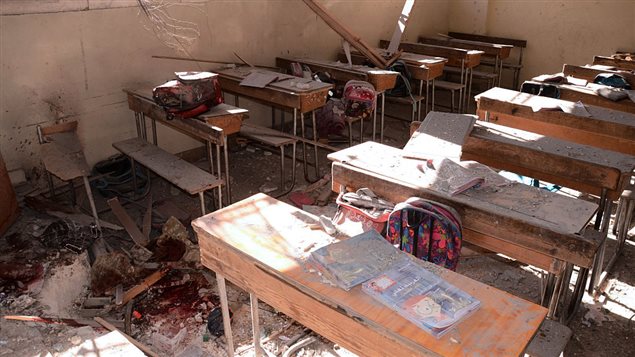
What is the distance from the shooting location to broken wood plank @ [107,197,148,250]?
163 inches

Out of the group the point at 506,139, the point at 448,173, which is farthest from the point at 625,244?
the point at 448,173

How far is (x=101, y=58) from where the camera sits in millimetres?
4945

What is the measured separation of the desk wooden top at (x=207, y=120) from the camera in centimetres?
420

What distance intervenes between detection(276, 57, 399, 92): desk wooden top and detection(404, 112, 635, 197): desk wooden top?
196 cm

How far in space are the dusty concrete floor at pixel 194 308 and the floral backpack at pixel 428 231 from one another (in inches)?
37.1

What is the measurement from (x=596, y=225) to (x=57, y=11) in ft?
15.1

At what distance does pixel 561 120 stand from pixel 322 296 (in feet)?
10.5

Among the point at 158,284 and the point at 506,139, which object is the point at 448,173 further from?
the point at 158,284

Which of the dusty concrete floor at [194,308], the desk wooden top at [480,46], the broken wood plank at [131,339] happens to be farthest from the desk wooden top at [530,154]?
the desk wooden top at [480,46]

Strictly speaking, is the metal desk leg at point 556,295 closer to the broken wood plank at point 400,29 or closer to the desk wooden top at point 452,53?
the broken wood plank at point 400,29

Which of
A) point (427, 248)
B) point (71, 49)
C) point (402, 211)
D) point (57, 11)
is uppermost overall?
point (57, 11)

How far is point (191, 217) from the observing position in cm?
465

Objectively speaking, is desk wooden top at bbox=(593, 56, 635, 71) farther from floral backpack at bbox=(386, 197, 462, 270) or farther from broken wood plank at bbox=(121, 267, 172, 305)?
broken wood plank at bbox=(121, 267, 172, 305)

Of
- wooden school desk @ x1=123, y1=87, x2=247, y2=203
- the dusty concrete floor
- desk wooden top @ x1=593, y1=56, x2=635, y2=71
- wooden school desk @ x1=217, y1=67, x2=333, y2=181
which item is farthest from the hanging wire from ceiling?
desk wooden top @ x1=593, y1=56, x2=635, y2=71
